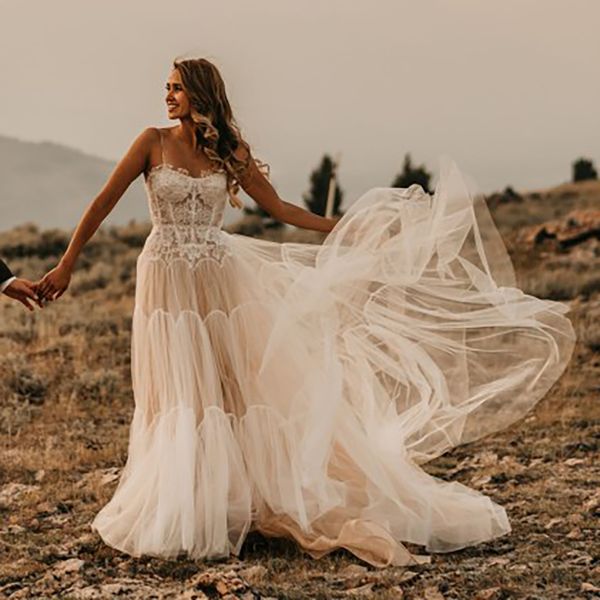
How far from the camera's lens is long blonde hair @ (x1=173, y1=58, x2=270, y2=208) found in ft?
20.7

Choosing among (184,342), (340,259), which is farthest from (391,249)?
(184,342)

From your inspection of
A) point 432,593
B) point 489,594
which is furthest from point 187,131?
point 489,594

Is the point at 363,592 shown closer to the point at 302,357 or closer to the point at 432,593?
the point at 432,593

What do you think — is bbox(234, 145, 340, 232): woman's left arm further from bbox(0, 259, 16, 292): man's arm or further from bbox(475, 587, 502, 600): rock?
bbox(475, 587, 502, 600): rock

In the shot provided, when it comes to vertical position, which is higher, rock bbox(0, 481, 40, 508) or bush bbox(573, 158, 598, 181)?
bush bbox(573, 158, 598, 181)

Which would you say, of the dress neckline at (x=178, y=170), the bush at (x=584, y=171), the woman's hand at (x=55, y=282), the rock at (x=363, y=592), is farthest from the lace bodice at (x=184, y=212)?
the bush at (x=584, y=171)

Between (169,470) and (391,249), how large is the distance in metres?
1.84

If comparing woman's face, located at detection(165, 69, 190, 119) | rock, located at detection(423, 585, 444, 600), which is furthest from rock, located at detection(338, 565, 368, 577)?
woman's face, located at detection(165, 69, 190, 119)

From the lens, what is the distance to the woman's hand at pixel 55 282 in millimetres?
6766

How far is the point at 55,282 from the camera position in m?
6.81

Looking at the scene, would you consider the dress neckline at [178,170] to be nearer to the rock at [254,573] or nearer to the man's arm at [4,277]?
the man's arm at [4,277]

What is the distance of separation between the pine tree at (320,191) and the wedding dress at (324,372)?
3631cm

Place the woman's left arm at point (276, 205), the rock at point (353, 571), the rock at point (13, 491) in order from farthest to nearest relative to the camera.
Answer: the rock at point (13, 491) < the woman's left arm at point (276, 205) < the rock at point (353, 571)

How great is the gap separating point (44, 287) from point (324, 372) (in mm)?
1738
